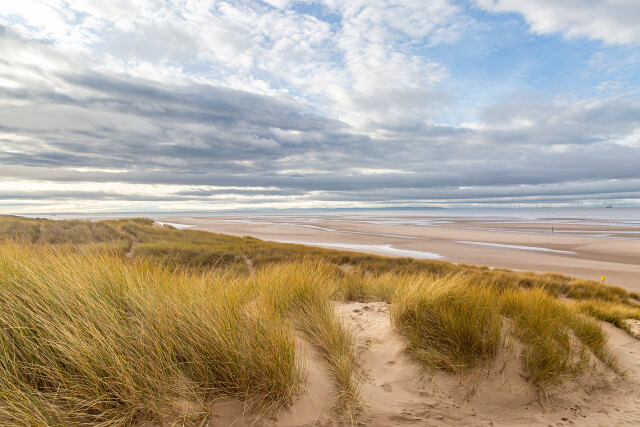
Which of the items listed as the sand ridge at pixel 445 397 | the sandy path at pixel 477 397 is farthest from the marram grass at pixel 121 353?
the sandy path at pixel 477 397

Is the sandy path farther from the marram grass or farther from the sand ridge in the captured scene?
the marram grass

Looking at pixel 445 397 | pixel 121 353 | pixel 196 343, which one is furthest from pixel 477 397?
pixel 121 353

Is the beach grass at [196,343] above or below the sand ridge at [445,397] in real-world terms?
above

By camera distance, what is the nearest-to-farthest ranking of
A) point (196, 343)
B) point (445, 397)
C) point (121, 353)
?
point (121, 353), point (196, 343), point (445, 397)

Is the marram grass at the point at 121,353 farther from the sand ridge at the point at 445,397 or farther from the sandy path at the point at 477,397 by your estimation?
the sandy path at the point at 477,397

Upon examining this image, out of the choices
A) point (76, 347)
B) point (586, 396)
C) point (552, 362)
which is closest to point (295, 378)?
point (76, 347)

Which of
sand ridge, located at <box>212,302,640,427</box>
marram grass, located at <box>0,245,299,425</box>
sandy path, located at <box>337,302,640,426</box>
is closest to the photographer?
marram grass, located at <box>0,245,299,425</box>

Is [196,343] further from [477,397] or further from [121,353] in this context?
[477,397]

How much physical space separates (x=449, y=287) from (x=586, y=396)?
1.95 meters

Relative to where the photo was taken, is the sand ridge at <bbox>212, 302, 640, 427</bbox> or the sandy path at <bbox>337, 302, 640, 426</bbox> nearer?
the sand ridge at <bbox>212, 302, 640, 427</bbox>

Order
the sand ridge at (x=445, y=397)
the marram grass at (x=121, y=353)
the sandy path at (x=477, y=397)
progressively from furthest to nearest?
the sandy path at (x=477, y=397) → the sand ridge at (x=445, y=397) → the marram grass at (x=121, y=353)

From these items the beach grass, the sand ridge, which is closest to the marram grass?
the beach grass

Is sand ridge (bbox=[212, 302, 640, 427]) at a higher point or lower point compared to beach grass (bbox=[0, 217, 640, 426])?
lower

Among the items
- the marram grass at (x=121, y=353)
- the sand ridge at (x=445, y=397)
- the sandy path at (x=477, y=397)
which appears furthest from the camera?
the sandy path at (x=477, y=397)
